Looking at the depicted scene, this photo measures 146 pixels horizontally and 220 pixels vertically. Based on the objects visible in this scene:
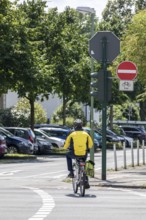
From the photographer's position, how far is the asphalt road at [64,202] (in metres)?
13.9

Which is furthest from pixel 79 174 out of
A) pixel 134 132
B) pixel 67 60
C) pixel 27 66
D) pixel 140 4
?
pixel 140 4

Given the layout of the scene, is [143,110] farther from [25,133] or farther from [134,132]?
[25,133]

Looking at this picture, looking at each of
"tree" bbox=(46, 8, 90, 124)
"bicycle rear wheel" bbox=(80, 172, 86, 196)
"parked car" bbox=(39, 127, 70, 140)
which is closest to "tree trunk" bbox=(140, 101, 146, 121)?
"tree" bbox=(46, 8, 90, 124)

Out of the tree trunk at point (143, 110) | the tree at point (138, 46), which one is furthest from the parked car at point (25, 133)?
the tree trunk at point (143, 110)

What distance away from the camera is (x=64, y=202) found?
1647 cm

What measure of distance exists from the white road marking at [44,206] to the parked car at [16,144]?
82.9 feet

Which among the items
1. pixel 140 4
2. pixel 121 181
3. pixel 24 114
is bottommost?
pixel 121 181

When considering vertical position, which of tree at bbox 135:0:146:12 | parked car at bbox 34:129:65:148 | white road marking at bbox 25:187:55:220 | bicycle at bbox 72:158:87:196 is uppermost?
tree at bbox 135:0:146:12

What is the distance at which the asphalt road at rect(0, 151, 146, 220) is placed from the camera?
45.5ft

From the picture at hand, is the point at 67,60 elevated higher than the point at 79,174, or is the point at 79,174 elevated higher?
the point at 67,60

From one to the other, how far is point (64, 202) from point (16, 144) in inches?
1151

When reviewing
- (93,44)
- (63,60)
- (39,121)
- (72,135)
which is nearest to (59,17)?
(63,60)

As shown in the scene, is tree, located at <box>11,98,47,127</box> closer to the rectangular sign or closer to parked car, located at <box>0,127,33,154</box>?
parked car, located at <box>0,127,33,154</box>

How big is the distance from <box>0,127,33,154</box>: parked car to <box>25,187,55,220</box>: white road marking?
82.9ft
